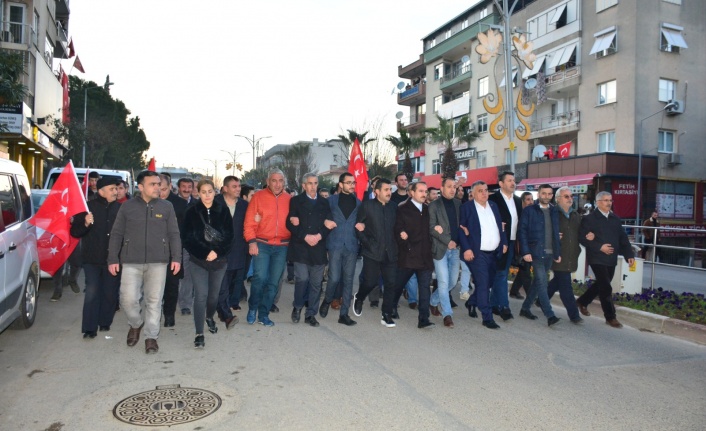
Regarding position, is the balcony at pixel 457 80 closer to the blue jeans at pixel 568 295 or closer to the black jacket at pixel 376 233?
the blue jeans at pixel 568 295

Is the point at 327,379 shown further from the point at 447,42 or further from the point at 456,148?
the point at 447,42

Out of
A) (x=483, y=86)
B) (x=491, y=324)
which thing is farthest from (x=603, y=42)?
(x=491, y=324)

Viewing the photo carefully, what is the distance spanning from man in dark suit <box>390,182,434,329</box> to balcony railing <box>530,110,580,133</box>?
2623 centimetres

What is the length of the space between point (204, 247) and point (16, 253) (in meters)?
2.06

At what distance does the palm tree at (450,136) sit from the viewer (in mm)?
38344

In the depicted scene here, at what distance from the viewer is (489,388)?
4.77 meters

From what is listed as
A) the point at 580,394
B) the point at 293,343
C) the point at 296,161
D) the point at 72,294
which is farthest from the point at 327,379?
the point at 296,161

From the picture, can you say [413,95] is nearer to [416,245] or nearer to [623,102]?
[623,102]

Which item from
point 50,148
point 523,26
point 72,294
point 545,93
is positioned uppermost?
point 523,26

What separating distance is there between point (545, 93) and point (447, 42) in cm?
1356

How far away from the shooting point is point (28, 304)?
6617 mm

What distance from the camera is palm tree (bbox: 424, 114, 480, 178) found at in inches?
1510

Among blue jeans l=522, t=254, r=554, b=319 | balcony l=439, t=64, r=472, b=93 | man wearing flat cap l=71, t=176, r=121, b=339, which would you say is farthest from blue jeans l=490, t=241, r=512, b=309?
balcony l=439, t=64, r=472, b=93

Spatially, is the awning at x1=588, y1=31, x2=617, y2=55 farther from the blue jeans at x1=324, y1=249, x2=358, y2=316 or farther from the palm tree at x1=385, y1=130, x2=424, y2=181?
the blue jeans at x1=324, y1=249, x2=358, y2=316
